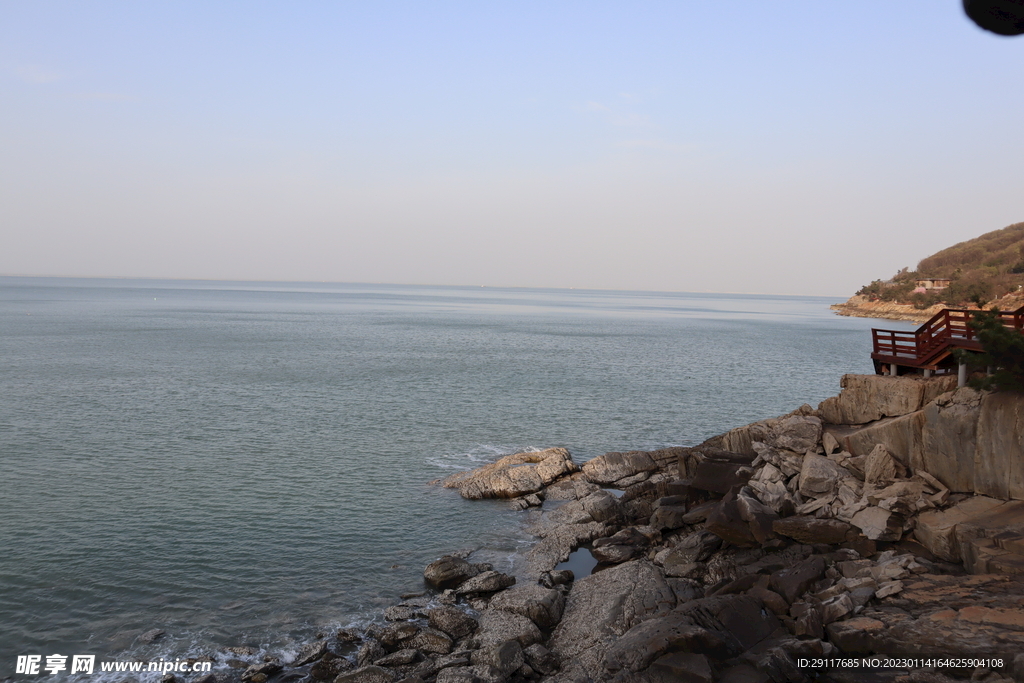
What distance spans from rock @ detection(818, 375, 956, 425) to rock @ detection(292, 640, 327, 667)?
2096 cm

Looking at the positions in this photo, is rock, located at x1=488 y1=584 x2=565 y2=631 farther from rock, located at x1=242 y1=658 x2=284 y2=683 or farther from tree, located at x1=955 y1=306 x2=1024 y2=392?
tree, located at x1=955 y1=306 x2=1024 y2=392

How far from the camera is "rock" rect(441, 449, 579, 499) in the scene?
29.7 metres

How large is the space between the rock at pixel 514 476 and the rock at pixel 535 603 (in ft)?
31.5

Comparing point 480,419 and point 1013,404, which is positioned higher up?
point 1013,404

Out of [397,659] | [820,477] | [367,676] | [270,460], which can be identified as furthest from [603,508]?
[270,460]

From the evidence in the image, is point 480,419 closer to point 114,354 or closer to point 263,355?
point 263,355

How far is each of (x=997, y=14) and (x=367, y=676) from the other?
16.9 m

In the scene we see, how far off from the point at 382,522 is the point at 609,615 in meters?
11.6

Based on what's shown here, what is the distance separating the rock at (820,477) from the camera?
22500 mm

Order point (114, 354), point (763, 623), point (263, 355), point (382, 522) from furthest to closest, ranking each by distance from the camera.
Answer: point (263, 355) < point (114, 354) < point (382, 522) < point (763, 623)

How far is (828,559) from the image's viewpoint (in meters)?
19.0

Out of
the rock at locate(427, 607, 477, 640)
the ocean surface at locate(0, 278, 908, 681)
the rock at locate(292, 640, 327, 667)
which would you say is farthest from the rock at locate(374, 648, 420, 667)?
the ocean surface at locate(0, 278, 908, 681)

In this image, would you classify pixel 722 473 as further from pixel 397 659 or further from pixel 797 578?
pixel 397 659

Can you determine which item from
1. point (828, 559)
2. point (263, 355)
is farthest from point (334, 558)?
point (263, 355)
